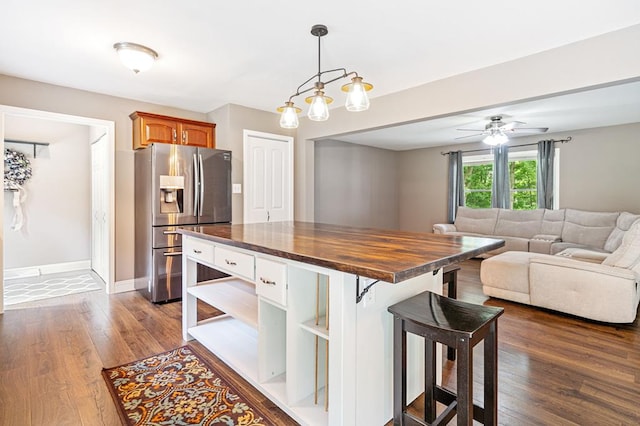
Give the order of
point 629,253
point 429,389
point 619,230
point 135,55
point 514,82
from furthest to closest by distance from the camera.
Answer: point 619,230, point 629,253, point 514,82, point 135,55, point 429,389

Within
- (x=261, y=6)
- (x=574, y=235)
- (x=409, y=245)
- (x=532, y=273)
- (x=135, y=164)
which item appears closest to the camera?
(x=409, y=245)

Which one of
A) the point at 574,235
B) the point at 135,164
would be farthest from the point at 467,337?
the point at 574,235

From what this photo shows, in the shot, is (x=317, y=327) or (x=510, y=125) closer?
(x=317, y=327)

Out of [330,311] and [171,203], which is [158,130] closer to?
[171,203]

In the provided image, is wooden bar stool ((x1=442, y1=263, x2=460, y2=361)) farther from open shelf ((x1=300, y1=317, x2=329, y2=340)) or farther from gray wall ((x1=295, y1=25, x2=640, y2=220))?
gray wall ((x1=295, y1=25, x2=640, y2=220))

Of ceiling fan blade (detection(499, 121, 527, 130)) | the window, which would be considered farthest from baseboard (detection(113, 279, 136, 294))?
the window

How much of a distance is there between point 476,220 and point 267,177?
426cm

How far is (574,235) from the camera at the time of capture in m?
5.15

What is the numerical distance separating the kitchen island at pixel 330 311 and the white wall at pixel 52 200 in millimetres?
4247

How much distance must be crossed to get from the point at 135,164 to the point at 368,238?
11.3ft

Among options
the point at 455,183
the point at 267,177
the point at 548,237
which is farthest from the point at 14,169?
the point at 548,237

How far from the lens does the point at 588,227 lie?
5051mm

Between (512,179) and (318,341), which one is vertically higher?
(512,179)

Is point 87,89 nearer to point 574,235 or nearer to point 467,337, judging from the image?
point 467,337
